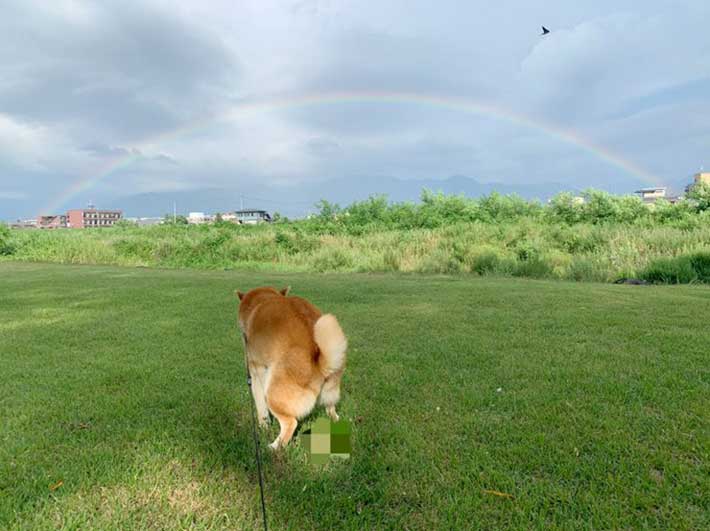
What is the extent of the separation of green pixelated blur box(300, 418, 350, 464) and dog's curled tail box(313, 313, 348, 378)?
29cm

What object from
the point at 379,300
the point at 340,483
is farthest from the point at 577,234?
the point at 340,483

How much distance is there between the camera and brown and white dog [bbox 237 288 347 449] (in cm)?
238

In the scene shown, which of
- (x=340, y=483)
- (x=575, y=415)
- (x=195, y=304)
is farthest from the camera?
(x=195, y=304)

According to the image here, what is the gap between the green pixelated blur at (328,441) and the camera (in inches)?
91.5

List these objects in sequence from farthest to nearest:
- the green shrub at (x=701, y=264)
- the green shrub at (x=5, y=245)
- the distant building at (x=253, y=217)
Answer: the distant building at (x=253, y=217)
the green shrub at (x=5, y=245)
the green shrub at (x=701, y=264)

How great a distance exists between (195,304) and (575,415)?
5.90 meters

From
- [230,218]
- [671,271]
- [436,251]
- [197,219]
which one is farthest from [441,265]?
[197,219]

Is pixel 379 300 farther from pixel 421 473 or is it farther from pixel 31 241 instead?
pixel 31 241

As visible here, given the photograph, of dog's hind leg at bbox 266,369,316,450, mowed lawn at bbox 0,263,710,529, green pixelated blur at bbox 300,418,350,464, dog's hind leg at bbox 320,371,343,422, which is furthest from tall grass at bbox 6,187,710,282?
dog's hind leg at bbox 266,369,316,450

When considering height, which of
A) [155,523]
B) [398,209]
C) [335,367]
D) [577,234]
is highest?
[398,209]

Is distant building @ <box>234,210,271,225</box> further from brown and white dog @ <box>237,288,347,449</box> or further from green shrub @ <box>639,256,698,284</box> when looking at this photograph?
brown and white dog @ <box>237,288,347,449</box>

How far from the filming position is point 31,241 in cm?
2136

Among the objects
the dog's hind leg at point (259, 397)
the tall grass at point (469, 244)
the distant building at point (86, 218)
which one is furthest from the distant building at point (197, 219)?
the dog's hind leg at point (259, 397)

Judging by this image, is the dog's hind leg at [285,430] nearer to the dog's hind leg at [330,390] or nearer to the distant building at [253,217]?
the dog's hind leg at [330,390]
